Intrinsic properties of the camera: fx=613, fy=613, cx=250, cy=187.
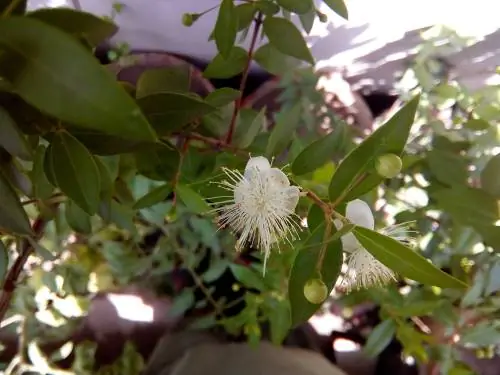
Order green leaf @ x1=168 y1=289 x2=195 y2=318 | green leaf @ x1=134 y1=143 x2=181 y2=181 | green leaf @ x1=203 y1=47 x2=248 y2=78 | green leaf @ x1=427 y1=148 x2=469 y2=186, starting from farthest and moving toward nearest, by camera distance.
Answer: green leaf @ x1=168 y1=289 x2=195 y2=318 < green leaf @ x1=427 y1=148 x2=469 y2=186 < green leaf @ x1=203 y1=47 x2=248 y2=78 < green leaf @ x1=134 y1=143 x2=181 y2=181

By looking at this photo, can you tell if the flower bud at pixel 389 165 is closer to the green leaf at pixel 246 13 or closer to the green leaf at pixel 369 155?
the green leaf at pixel 369 155

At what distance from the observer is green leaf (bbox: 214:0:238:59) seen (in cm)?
47

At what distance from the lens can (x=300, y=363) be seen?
0.77 metres

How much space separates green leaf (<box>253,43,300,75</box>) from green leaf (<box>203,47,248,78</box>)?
0.02m

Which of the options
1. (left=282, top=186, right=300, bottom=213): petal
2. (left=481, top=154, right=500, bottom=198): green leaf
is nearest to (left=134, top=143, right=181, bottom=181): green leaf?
(left=282, top=186, right=300, bottom=213): petal

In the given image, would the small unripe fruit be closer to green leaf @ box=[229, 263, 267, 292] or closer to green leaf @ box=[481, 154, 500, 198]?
green leaf @ box=[481, 154, 500, 198]

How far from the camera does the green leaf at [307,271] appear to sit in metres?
0.37

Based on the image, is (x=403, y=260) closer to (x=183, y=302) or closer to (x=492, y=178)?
(x=492, y=178)

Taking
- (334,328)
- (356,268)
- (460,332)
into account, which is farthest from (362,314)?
(356,268)

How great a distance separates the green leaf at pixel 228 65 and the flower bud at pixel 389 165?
0.26 meters

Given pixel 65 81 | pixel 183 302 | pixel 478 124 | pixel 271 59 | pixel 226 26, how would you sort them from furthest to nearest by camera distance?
pixel 183 302 → pixel 478 124 → pixel 271 59 → pixel 226 26 → pixel 65 81

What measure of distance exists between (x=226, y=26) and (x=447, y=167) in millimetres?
337

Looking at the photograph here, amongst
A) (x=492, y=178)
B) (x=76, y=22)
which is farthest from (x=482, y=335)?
(x=76, y=22)

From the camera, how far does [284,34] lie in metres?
0.55
